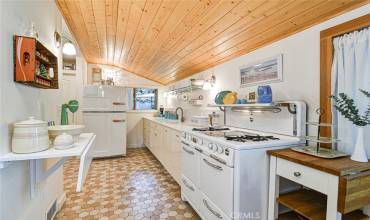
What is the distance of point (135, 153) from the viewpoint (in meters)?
4.84

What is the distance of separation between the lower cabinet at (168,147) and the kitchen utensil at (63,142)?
1.59 m

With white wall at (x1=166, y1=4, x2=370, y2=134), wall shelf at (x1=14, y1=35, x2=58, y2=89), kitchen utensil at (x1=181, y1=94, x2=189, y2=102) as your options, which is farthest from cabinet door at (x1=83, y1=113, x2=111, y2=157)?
white wall at (x1=166, y1=4, x2=370, y2=134)

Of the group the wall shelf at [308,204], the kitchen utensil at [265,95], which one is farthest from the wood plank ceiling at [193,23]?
the wall shelf at [308,204]

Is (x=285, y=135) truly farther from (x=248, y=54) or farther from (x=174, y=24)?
(x=174, y=24)

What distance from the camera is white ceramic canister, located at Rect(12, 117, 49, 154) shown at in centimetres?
108

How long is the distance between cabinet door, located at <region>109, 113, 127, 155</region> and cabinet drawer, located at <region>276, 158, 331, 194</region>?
Result: 12.4 ft

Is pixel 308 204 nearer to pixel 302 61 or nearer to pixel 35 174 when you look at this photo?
pixel 302 61

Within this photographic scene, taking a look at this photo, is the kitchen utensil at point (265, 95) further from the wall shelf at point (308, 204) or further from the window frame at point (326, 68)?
the wall shelf at point (308, 204)

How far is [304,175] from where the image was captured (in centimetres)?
124

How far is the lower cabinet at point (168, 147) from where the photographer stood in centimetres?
273

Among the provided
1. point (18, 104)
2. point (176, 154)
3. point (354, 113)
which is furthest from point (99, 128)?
point (354, 113)

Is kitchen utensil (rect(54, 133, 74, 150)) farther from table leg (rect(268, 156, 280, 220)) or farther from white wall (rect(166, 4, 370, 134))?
white wall (rect(166, 4, 370, 134))

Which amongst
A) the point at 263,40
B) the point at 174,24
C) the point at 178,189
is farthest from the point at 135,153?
the point at 263,40

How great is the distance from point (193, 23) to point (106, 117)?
3218mm
